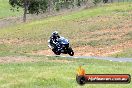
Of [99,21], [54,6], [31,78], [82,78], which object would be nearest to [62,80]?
[31,78]

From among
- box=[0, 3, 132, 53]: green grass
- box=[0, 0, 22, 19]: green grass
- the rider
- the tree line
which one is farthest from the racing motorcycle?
box=[0, 0, 22, 19]: green grass

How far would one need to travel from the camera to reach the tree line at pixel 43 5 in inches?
3361

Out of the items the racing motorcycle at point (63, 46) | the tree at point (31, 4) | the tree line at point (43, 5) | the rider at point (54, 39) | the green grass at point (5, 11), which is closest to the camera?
the racing motorcycle at point (63, 46)

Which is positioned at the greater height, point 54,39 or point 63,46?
point 54,39

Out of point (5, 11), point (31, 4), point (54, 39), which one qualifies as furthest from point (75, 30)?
point (5, 11)

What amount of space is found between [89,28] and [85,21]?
20.8 ft

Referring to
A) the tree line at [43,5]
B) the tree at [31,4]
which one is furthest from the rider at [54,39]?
the tree at [31,4]

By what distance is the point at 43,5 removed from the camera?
3551 inches

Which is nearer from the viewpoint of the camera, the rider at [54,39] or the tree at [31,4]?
the rider at [54,39]

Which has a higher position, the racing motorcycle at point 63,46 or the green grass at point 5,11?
the racing motorcycle at point 63,46

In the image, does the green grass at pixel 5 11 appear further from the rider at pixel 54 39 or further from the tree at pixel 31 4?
the rider at pixel 54 39

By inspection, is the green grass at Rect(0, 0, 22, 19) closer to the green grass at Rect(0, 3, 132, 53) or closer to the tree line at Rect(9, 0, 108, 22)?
the tree line at Rect(9, 0, 108, 22)

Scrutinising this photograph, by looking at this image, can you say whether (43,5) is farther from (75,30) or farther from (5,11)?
(75,30)

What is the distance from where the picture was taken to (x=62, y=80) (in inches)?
533
